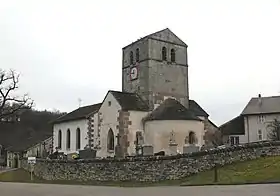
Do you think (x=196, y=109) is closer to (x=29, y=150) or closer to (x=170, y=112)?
Answer: (x=170, y=112)

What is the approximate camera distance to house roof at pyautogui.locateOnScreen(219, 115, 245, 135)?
2606 inches

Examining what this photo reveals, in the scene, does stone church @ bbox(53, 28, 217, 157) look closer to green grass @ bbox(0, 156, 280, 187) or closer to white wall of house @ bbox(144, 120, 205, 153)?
white wall of house @ bbox(144, 120, 205, 153)

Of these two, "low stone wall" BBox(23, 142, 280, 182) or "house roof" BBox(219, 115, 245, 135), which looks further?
"house roof" BBox(219, 115, 245, 135)

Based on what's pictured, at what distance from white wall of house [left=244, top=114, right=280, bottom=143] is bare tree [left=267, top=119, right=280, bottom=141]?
21.5 inches

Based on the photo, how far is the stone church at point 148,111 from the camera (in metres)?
43.1

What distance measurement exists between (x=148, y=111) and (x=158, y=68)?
484 centimetres

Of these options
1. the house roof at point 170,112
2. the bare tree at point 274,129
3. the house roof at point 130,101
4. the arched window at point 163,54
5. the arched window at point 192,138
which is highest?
the arched window at point 163,54

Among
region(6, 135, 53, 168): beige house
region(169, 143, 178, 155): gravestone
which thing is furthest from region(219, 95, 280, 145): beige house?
region(6, 135, 53, 168): beige house

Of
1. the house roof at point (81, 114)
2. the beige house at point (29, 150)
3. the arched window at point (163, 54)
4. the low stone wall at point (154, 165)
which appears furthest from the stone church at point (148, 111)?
the beige house at point (29, 150)

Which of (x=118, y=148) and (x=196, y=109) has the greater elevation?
(x=196, y=109)

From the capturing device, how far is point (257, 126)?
2451 inches

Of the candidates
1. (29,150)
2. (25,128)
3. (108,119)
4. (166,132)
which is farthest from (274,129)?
(25,128)

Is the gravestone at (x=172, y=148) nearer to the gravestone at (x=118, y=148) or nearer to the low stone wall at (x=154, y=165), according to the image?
the gravestone at (x=118, y=148)

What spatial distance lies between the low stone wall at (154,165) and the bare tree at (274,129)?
29.1 metres
